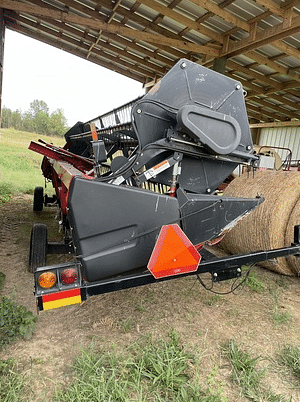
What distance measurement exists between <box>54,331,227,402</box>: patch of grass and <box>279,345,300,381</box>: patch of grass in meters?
0.60

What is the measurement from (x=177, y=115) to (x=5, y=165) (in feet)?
44.8

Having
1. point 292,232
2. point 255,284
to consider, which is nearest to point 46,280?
point 255,284

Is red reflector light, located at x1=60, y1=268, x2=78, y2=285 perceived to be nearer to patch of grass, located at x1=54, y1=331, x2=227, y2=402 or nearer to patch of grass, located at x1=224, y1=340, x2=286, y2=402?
patch of grass, located at x1=54, y1=331, x2=227, y2=402

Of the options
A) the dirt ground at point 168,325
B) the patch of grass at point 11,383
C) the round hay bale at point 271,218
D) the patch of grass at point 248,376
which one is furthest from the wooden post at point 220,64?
the patch of grass at point 11,383

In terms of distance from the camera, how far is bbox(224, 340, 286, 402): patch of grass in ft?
6.01

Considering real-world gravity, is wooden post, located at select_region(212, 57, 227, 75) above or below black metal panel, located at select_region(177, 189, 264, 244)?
above

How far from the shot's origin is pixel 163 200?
209 centimetres

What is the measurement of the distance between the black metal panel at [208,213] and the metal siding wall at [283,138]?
14694 millimetres

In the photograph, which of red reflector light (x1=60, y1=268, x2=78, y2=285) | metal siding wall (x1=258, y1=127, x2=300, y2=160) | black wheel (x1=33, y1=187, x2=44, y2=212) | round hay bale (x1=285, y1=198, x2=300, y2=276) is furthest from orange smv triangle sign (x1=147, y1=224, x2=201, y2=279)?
metal siding wall (x1=258, y1=127, x2=300, y2=160)

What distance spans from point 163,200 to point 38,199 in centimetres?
486

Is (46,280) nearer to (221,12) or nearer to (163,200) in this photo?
(163,200)

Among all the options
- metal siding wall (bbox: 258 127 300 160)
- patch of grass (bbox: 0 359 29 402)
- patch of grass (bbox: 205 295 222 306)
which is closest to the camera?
patch of grass (bbox: 0 359 29 402)

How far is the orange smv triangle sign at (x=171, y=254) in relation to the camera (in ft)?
6.34

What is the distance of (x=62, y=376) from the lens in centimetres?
193
